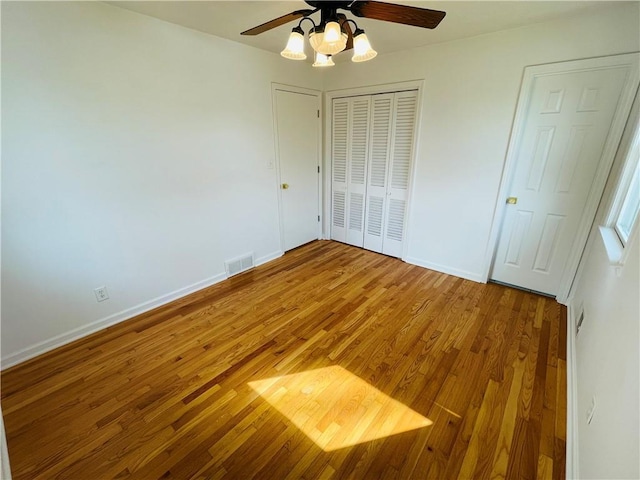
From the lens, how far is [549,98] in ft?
7.42

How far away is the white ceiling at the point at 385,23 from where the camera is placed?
6.12 feet

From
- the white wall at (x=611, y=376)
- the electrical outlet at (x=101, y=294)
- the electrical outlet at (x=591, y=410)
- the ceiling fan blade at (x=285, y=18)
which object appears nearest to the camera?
the white wall at (x=611, y=376)

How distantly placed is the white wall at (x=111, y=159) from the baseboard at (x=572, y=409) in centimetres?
289

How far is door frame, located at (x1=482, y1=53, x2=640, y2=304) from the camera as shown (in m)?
1.96

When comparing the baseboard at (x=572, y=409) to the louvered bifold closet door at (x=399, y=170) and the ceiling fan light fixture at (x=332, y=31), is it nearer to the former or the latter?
the louvered bifold closet door at (x=399, y=170)

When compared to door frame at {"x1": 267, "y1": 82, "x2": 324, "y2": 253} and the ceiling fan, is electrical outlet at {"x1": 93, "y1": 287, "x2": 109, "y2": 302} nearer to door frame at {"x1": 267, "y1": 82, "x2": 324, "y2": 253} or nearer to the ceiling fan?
door frame at {"x1": 267, "y1": 82, "x2": 324, "y2": 253}

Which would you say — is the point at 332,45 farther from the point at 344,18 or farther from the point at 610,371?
the point at 610,371

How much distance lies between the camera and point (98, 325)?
2.20 m

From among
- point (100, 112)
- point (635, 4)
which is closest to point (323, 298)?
point (100, 112)

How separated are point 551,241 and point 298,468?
2.74m

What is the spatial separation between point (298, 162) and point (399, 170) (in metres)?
1.28

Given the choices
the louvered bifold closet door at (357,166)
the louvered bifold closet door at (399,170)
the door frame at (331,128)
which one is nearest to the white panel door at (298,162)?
the door frame at (331,128)

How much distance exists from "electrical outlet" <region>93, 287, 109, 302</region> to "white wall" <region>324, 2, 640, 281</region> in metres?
3.06

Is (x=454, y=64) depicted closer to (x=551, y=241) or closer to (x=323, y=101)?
(x=323, y=101)
